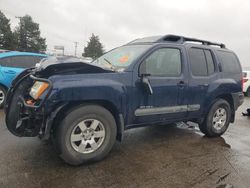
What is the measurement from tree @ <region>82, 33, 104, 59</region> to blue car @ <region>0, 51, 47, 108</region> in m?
46.6

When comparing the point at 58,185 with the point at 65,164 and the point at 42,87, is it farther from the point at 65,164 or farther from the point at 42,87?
the point at 42,87

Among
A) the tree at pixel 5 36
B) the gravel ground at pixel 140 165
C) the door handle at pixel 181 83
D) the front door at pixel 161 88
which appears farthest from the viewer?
the tree at pixel 5 36

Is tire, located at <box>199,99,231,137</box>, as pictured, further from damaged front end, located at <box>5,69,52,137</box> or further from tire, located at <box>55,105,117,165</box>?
damaged front end, located at <box>5,69,52,137</box>

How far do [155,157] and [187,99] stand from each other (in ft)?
4.18

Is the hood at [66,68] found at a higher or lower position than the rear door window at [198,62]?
lower

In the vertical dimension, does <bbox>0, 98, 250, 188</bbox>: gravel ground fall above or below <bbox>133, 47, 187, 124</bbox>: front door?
below

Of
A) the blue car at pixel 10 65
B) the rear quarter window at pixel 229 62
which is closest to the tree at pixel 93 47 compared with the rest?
the blue car at pixel 10 65

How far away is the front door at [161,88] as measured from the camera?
394 cm

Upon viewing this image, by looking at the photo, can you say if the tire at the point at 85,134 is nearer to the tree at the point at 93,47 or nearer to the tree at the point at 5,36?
the tree at the point at 5,36

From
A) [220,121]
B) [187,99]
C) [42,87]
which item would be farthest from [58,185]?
[220,121]

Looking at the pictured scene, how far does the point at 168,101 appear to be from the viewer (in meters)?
4.26

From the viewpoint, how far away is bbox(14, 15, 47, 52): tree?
4897cm

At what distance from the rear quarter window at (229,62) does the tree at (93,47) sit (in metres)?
49.1

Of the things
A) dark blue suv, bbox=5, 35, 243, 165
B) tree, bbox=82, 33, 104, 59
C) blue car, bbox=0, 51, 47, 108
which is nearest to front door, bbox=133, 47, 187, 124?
dark blue suv, bbox=5, 35, 243, 165
